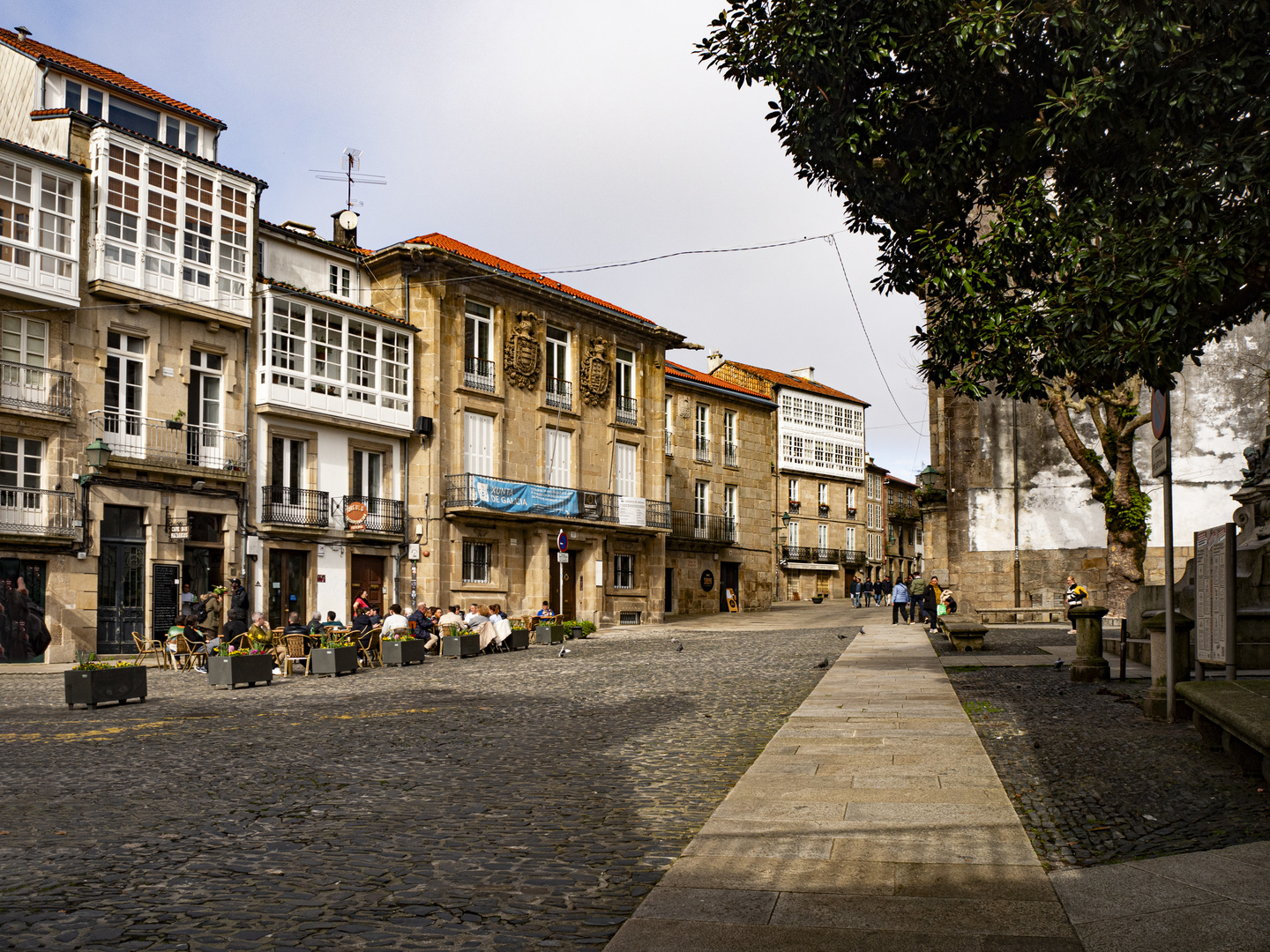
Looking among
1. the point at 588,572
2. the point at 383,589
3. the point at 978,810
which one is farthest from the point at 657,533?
the point at 978,810

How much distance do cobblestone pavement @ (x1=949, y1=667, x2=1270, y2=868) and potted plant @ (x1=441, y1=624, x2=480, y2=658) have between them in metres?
14.1

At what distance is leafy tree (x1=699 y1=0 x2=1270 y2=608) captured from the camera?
7.36 m

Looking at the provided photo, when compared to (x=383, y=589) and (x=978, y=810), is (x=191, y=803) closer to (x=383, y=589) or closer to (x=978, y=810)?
(x=978, y=810)

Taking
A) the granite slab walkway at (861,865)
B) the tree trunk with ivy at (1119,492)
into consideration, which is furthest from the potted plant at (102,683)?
the tree trunk with ivy at (1119,492)

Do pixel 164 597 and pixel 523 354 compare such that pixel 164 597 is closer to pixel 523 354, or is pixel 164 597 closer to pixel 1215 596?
pixel 523 354

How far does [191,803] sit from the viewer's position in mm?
7086

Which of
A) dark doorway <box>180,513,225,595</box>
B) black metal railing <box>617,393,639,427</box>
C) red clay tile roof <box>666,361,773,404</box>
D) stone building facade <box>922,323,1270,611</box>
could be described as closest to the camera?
dark doorway <box>180,513,225,595</box>

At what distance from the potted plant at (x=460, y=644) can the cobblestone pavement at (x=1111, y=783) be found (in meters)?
14.1

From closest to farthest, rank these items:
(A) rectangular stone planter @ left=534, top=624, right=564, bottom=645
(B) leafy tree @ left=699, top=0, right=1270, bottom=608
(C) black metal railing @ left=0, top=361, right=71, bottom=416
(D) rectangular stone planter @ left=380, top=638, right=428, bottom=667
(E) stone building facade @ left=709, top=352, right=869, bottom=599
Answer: (B) leafy tree @ left=699, top=0, right=1270, bottom=608
(D) rectangular stone planter @ left=380, top=638, right=428, bottom=667
(C) black metal railing @ left=0, top=361, right=71, bottom=416
(A) rectangular stone planter @ left=534, top=624, right=564, bottom=645
(E) stone building facade @ left=709, top=352, right=869, bottom=599

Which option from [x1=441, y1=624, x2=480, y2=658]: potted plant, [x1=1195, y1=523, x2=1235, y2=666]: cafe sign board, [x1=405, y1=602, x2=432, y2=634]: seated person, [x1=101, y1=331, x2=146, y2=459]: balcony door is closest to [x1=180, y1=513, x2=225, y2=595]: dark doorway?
[x1=101, y1=331, x2=146, y2=459]: balcony door

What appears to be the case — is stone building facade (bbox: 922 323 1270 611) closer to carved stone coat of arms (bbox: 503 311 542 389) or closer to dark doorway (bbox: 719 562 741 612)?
carved stone coat of arms (bbox: 503 311 542 389)

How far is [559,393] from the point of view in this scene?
3884 centimetres

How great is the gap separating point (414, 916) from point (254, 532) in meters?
25.6

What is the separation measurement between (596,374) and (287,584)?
14.6m
